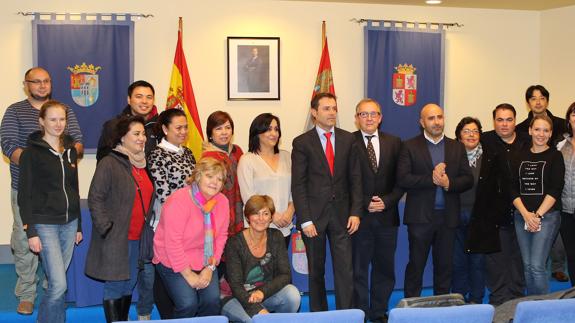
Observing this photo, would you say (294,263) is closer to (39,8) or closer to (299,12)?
(299,12)

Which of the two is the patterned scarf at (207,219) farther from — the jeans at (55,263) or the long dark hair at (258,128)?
the jeans at (55,263)

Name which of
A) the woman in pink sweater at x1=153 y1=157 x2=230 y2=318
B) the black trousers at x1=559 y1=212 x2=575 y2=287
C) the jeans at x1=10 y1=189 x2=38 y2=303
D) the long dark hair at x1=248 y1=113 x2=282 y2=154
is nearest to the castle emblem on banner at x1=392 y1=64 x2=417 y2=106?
the black trousers at x1=559 y1=212 x2=575 y2=287

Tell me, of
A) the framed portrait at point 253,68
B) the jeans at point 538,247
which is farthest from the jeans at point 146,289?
the framed portrait at point 253,68

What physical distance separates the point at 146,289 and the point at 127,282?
1.00 feet

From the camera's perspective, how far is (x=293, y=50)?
7445 millimetres

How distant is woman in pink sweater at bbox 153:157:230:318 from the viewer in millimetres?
3857

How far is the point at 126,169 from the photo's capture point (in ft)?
13.3

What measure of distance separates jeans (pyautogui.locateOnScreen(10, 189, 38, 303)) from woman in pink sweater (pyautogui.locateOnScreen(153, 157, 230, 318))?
1.42 m

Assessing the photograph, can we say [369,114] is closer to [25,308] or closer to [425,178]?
[425,178]

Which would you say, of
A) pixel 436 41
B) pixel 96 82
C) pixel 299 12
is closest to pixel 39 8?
pixel 96 82

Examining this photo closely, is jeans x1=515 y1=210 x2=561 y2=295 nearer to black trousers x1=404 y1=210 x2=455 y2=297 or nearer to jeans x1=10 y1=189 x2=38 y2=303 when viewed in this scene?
black trousers x1=404 y1=210 x2=455 y2=297

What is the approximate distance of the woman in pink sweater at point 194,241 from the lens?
12.7 ft

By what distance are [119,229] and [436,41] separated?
5019mm

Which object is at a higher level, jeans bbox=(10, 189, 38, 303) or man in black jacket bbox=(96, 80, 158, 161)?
man in black jacket bbox=(96, 80, 158, 161)
